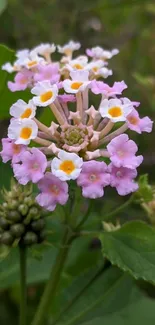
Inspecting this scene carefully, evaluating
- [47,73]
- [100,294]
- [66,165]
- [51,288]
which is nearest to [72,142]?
[66,165]

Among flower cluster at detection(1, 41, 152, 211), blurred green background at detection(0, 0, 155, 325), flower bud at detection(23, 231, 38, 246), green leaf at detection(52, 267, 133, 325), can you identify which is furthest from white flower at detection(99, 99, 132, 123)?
blurred green background at detection(0, 0, 155, 325)

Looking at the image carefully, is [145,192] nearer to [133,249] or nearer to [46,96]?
[133,249]

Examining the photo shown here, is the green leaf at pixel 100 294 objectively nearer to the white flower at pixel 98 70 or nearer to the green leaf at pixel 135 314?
the green leaf at pixel 135 314

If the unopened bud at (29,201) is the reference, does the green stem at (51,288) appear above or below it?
below

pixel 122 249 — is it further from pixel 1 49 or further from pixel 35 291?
pixel 35 291

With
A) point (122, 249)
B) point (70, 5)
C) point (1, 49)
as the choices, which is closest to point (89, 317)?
point (122, 249)

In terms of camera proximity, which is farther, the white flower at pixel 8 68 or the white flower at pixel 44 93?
the white flower at pixel 8 68

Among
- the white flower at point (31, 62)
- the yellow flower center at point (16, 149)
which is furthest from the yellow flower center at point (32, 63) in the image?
the yellow flower center at point (16, 149)
